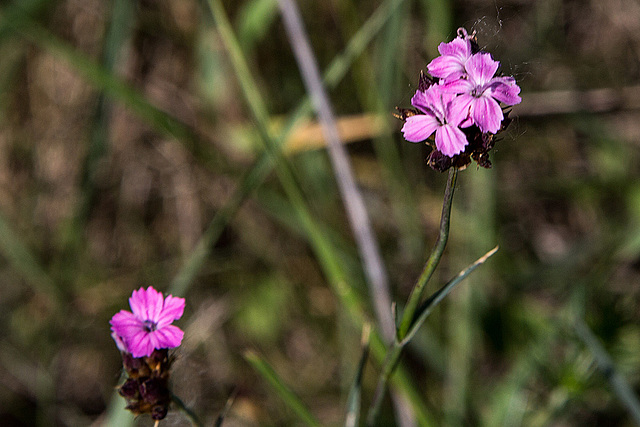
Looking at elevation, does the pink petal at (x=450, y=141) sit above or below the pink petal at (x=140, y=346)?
above

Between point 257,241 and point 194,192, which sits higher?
point 194,192

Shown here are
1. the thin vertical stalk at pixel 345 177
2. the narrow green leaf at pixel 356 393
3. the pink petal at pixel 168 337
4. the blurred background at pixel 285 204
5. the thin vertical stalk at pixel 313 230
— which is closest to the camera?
the pink petal at pixel 168 337

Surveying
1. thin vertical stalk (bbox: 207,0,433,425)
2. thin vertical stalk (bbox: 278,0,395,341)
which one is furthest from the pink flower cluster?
thin vertical stalk (bbox: 278,0,395,341)

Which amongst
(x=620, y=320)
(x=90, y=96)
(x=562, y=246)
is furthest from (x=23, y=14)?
(x=562, y=246)

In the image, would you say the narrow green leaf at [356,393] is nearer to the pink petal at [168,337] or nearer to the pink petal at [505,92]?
the pink petal at [168,337]

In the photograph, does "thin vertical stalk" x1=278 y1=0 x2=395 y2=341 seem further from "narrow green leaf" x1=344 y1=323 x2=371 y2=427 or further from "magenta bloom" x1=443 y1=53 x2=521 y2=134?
"magenta bloom" x1=443 y1=53 x2=521 y2=134

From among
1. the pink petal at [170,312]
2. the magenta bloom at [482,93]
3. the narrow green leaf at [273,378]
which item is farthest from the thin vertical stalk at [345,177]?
the magenta bloom at [482,93]

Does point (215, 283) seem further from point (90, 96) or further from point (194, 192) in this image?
point (90, 96)
